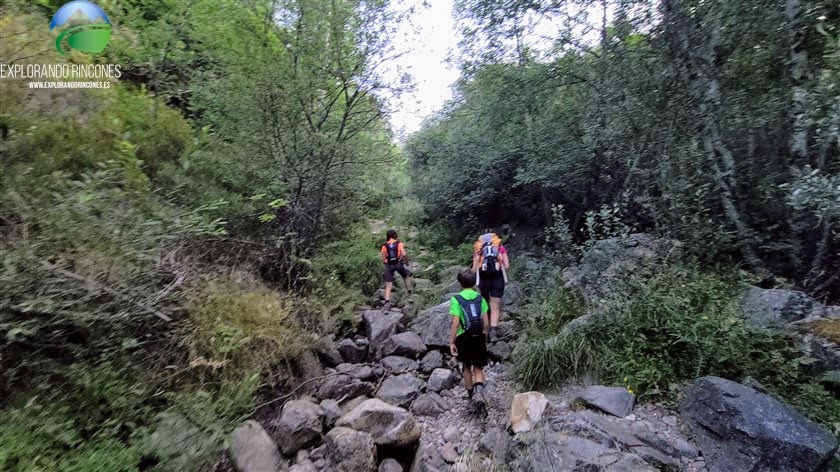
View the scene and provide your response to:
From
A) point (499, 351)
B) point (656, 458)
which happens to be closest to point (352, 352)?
point (499, 351)

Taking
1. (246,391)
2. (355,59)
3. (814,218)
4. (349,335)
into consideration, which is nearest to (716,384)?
(814,218)

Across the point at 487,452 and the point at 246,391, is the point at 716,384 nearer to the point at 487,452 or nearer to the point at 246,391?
the point at 487,452

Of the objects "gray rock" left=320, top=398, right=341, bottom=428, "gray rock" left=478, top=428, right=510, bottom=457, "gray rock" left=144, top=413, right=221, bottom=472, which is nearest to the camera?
"gray rock" left=144, top=413, right=221, bottom=472

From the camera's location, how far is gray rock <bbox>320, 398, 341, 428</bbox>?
488 centimetres

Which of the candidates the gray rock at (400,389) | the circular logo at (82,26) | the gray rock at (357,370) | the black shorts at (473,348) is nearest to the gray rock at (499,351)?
the gray rock at (400,389)

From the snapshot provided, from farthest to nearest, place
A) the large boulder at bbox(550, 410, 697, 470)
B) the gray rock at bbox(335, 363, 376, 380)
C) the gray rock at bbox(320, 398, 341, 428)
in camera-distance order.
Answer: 1. the gray rock at bbox(335, 363, 376, 380)
2. the gray rock at bbox(320, 398, 341, 428)
3. the large boulder at bbox(550, 410, 697, 470)

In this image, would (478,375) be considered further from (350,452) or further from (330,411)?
(330,411)

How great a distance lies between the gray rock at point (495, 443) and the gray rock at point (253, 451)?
209 centimetres

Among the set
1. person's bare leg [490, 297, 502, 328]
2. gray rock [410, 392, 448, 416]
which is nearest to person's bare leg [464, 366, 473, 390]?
gray rock [410, 392, 448, 416]

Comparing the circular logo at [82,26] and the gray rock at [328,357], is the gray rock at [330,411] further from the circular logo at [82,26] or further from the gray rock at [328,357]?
the circular logo at [82,26]

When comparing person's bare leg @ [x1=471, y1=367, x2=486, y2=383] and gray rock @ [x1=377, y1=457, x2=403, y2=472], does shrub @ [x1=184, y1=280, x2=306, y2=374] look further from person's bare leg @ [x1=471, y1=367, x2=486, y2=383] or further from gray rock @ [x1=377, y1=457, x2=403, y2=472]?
person's bare leg @ [x1=471, y1=367, x2=486, y2=383]

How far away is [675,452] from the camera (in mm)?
3559

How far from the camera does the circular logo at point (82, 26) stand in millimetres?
6289

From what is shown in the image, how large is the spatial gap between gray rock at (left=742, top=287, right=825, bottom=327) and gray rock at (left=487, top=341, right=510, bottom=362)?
3164 mm
